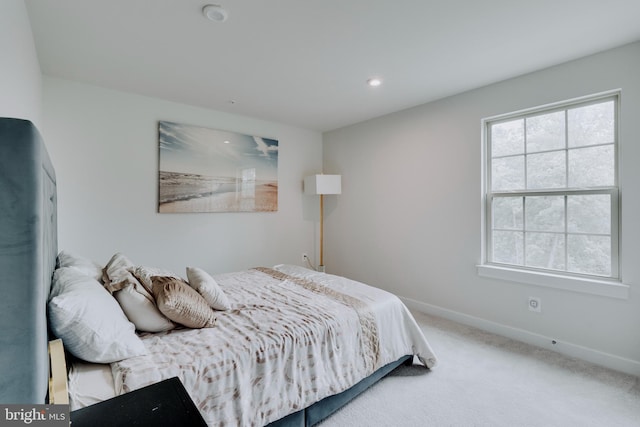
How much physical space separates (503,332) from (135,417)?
124 inches

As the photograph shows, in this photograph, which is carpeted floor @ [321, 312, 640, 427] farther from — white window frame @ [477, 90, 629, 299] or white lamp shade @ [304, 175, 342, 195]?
white lamp shade @ [304, 175, 342, 195]

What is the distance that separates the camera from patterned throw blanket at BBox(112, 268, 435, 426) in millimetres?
1303

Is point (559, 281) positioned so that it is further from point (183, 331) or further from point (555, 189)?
point (183, 331)

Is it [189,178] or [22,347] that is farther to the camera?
[189,178]

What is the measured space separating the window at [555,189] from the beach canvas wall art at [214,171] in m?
2.68

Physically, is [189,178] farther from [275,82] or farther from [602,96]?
[602,96]

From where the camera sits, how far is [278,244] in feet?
14.1

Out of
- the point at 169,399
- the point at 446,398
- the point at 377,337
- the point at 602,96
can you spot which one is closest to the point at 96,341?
the point at 169,399

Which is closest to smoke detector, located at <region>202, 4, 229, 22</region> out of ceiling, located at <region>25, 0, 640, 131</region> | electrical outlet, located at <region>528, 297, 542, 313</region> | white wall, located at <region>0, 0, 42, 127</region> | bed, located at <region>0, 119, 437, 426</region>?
ceiling, located at <region>25, 0, 640, 131</region>

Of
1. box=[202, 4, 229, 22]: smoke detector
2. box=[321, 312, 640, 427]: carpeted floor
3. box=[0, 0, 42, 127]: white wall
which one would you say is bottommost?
box=[321, 312, 640, 427]: carpeted floor

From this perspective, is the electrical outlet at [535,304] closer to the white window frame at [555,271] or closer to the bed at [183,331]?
the white window frame at [555,271]

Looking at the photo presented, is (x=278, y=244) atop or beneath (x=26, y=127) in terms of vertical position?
beneath

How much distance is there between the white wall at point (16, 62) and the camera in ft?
4.43

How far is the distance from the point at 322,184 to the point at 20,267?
11.7 feet
